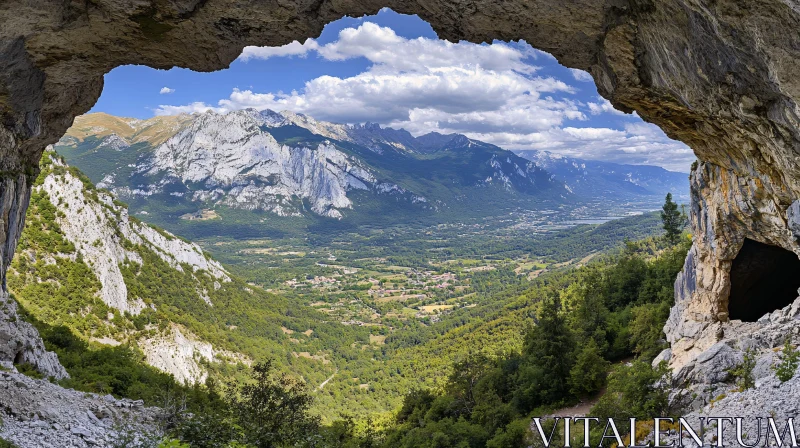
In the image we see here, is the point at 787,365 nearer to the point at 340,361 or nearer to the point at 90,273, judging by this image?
the point at 90,273

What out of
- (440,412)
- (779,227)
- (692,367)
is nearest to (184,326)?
(440,412)

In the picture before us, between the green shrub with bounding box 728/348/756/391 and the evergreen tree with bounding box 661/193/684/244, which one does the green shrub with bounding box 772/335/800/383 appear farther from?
the evergreen tree with bounding box 661/193/684/244

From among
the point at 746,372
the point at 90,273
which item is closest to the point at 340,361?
the point at 90,273

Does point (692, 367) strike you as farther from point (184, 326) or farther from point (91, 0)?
point (184, 326)

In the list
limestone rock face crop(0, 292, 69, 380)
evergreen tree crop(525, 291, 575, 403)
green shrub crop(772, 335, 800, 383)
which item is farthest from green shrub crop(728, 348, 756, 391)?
limestone rock face crop(0, 292, 69, 380)

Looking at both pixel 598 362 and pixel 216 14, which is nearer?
pixel 216 14

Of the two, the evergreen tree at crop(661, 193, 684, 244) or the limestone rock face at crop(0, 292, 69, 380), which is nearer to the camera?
the limestone rock face at crop(0, 292, 69, 380)
